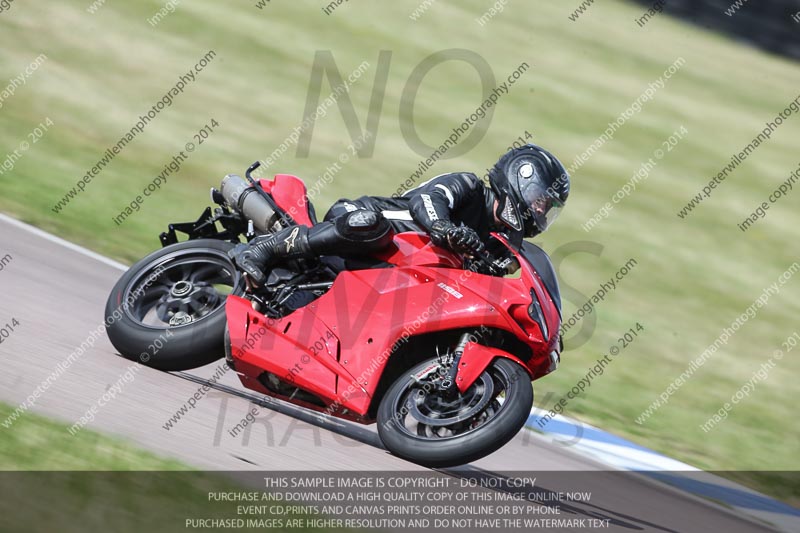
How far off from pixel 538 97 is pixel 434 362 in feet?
35.7

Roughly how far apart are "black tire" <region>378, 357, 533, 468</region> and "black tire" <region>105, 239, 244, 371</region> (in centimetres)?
121

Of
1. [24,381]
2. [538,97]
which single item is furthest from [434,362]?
[538,97]

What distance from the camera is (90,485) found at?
4.32 meters

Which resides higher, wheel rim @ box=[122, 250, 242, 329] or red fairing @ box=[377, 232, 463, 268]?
red fairing @ box=[377, 232, 463, 268]

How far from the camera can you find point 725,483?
707cm

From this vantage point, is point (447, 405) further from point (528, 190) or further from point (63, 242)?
point (63, 242)

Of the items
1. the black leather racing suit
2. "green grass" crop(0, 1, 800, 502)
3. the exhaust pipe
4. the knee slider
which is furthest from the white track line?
the knee slider

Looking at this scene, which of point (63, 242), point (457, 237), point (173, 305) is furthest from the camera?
point (63, 242)

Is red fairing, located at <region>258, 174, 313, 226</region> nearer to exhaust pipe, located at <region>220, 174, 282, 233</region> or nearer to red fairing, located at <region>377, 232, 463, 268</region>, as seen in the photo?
exhaust pipe, located at <region>220, 174, 282, 233</region>

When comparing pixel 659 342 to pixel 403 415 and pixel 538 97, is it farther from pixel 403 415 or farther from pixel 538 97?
pixel 538 97

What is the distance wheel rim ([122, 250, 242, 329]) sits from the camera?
6.20 metres

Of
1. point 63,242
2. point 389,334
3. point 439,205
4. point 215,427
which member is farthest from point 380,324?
point 63,242

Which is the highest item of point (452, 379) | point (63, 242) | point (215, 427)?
point (452, 379)

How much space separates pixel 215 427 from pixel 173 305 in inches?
42.3
